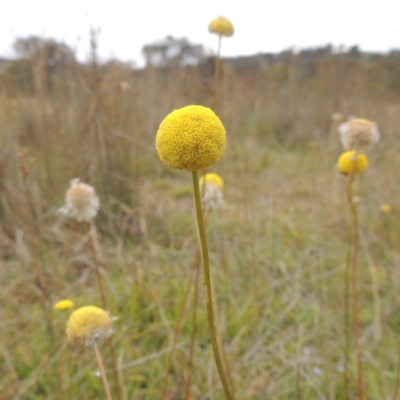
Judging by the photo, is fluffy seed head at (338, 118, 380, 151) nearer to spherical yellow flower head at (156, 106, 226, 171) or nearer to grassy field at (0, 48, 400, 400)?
grassy field at (0, 48, 400, 400)

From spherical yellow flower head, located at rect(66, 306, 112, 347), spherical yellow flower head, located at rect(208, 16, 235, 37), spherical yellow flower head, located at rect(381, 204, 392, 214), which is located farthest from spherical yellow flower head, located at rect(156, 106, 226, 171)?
spherical yellow flower head, located at rect(381, 204, 392, 214)

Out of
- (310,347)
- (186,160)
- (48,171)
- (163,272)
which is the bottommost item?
(310,347)

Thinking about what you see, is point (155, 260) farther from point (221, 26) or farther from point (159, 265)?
point (221, 26)

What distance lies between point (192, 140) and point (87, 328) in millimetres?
394

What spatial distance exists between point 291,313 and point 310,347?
0.18 m

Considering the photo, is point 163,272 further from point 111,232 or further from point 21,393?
point 21,393

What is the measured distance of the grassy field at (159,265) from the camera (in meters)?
1.19

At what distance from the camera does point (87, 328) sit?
1.86ft

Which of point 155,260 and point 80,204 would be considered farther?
point 155,260

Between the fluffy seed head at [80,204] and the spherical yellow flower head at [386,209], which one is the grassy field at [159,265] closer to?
the spherical yellow flower head at [386,209]

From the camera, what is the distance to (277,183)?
329 centimetres

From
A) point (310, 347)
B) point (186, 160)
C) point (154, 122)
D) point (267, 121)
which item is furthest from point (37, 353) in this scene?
point (267, 121)

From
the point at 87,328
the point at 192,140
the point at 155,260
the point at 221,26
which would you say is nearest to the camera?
the point at 192,140

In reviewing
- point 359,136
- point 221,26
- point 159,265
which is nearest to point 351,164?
point 359,136
